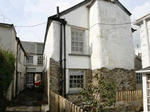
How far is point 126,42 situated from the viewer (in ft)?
34.2

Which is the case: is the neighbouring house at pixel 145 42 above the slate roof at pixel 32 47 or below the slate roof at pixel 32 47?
below

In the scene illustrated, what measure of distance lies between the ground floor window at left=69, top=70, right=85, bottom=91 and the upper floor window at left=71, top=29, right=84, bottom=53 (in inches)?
65.1

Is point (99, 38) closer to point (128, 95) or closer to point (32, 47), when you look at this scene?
point (128, 95)

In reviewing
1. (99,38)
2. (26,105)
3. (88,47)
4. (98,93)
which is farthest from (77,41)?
(26,105)

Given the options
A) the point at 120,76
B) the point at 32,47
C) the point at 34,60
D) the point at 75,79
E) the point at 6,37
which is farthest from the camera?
the point at 32,47

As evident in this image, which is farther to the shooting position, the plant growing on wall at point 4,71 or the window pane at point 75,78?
the window pane at point 75,78

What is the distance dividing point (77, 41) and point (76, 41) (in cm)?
8

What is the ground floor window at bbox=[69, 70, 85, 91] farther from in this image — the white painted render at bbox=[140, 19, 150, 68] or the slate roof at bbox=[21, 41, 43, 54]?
the slate roof at bbox=[21, 41, 43, 54]

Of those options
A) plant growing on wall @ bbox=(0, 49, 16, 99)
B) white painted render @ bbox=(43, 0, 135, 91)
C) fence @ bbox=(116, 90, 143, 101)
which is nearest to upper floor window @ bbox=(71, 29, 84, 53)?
white painted render @ bbox=(43, 0, 135, 91)

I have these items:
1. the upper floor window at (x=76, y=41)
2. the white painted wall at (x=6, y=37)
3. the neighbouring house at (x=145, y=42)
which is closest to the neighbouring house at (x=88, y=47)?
the upper floor window at (x=76, y=41)

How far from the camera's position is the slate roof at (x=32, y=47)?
25953 millimetres

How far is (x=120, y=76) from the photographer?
965 cm

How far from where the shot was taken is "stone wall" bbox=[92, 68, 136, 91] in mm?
9172

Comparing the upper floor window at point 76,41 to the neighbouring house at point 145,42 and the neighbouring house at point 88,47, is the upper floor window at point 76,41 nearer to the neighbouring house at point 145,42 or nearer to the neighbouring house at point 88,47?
the neighbouring house at point 88,47
